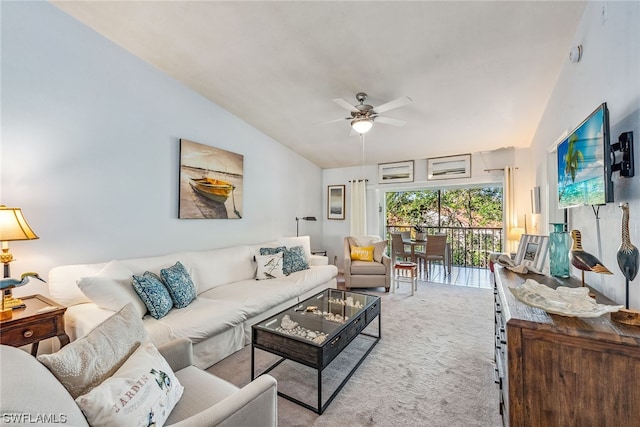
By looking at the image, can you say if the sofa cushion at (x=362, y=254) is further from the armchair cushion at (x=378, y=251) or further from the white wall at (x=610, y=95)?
the white wall at (x=610, y=95)

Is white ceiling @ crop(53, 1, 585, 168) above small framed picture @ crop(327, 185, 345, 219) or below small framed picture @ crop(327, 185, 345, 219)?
above

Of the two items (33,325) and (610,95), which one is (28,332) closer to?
(33,325)

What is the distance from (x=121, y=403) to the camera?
94 cm

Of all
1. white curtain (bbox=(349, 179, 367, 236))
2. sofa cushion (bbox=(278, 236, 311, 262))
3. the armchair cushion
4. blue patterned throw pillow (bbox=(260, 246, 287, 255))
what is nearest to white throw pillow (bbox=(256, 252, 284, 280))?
blue patterned throw pillow (bbox=(260, 246, 287, 255))

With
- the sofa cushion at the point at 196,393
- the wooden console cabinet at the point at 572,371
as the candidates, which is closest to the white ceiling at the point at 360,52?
the wooden console cabinet at the point at 572,371

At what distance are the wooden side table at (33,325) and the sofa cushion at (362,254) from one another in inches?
145

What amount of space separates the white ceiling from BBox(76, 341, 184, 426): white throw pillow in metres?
2.51

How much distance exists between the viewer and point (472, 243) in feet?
21.0

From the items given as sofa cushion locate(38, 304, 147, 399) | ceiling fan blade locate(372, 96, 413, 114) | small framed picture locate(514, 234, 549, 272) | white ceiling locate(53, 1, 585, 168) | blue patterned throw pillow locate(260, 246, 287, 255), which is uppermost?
white ceiling locate(53, 1, 585, 168)

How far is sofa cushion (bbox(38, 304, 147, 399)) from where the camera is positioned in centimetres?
98

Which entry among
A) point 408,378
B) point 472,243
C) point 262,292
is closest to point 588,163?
point 408,378

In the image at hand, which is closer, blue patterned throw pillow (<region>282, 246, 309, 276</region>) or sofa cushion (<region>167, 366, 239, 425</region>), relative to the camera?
sofa cushion (<region>167, 366, 239, 425</region>)

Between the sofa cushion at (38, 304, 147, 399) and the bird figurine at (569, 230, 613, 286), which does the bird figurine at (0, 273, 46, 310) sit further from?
the bird figurine at (569, 230, 613, 286)

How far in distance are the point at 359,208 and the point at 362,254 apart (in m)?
1.33
